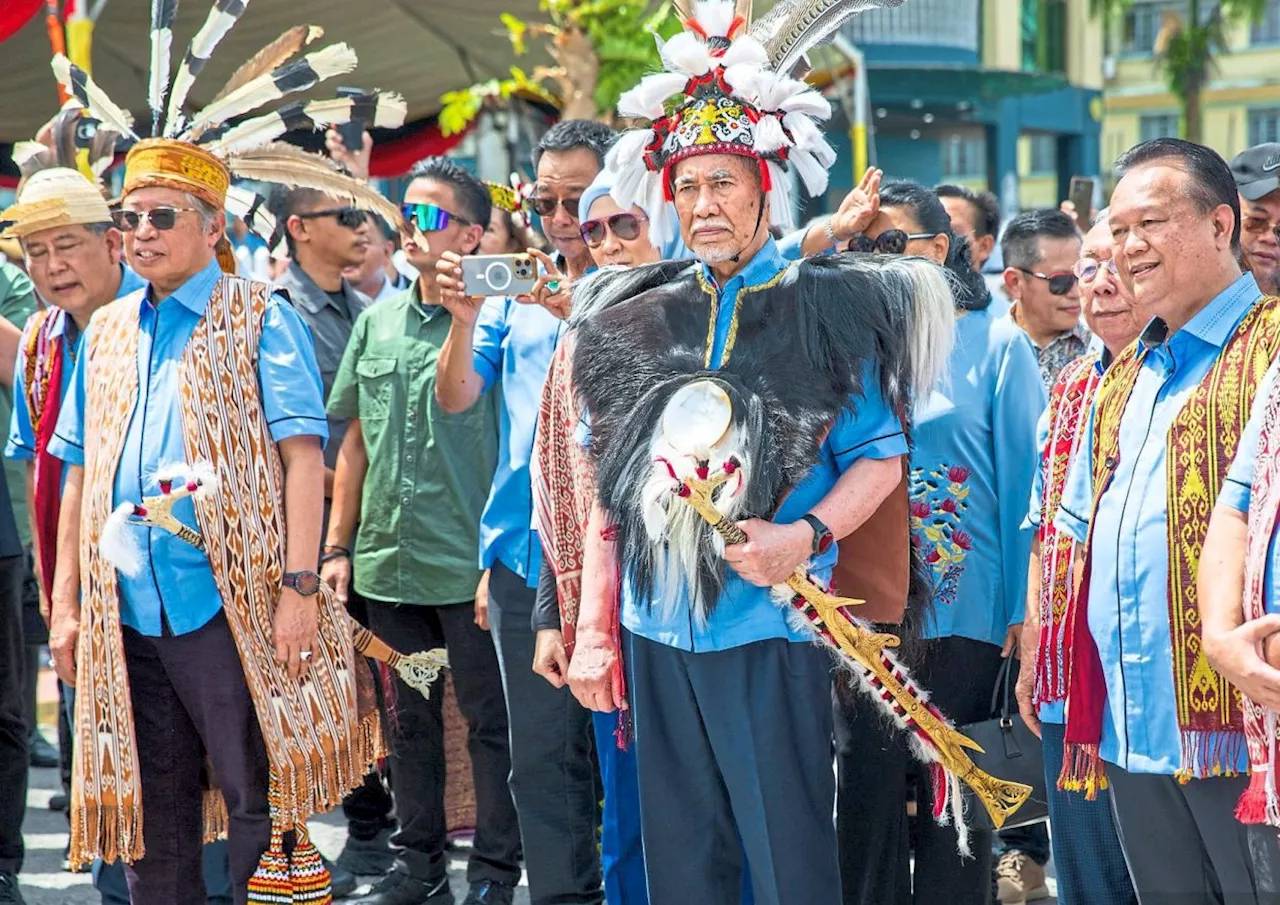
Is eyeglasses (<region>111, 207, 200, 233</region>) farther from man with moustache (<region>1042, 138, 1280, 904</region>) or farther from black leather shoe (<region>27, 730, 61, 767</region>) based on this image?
black leather shoe (<region>27, 730, 61, 767</region>)

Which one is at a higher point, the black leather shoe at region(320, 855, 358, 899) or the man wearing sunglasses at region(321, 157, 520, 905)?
the man wearing sunglasses at region(321, 157, 520, 905)

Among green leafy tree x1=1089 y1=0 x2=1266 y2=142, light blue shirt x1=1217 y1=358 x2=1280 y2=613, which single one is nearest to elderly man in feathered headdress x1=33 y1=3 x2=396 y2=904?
light blue shirt x1=1217 y1=358 x2=1280 y2=613

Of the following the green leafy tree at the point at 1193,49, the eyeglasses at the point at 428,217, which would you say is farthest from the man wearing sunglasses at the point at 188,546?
the green leafy tree at the point at 1193,49

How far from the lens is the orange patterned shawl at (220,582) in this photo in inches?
161

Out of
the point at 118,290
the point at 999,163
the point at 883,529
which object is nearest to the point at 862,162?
the point at 118,290

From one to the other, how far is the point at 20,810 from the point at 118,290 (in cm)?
172

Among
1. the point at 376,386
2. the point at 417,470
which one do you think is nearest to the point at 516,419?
the point at 417,470

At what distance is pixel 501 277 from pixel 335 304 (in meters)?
1.77

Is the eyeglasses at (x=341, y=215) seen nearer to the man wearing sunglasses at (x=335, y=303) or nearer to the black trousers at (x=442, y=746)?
the man wearing sunglasses at (x=335, y=303)

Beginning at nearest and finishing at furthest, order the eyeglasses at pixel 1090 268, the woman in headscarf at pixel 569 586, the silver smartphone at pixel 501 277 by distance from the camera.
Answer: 1. the woman in headscarf at pixel 569 586
2. the eyeglasses at pixel 1090 268
3. the silver smartphone at pixel 501 277

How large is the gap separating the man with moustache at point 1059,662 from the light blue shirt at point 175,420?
194 centimetres

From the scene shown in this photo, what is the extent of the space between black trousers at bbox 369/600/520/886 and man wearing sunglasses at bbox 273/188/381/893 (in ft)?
1.31

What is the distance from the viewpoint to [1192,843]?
2.99m

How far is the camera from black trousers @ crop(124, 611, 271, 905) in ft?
13.4
